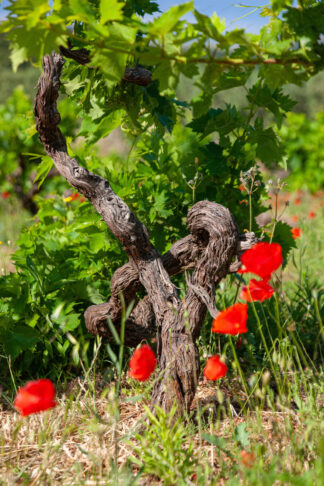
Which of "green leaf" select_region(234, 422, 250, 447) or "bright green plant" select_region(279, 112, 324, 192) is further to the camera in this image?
"bright green plant" select_region(279, 112, 324, 192)

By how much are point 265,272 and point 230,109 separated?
2.97 feet

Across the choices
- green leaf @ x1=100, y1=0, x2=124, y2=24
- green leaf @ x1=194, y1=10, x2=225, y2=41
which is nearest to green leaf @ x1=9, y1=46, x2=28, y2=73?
green leaf @ x1=100, y1=0, x2=124, y2=24

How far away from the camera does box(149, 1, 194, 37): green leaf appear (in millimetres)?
1149

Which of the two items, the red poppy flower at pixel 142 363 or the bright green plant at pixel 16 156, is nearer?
the red poppy flower at pixel 142 363

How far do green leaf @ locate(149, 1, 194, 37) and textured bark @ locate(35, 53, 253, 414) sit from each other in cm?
77

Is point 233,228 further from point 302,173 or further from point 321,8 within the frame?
point 302,173

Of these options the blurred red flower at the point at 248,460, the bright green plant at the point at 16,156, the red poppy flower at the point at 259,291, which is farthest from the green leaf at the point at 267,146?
the bright green plant at the point at 16,156

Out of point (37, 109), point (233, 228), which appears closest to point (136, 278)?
point (233, 228)

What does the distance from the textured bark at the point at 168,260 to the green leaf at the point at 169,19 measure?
30.5 inches

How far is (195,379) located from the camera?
64.5 inches

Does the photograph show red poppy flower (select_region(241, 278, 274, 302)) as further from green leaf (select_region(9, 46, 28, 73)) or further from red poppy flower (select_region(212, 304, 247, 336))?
green leaf (select_region(9, 46, 28, 73))

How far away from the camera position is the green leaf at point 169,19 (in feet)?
3.77

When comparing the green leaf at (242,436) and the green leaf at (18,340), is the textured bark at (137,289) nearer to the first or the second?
the green leaf at (18,340)

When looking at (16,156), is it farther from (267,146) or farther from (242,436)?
(242,436)
